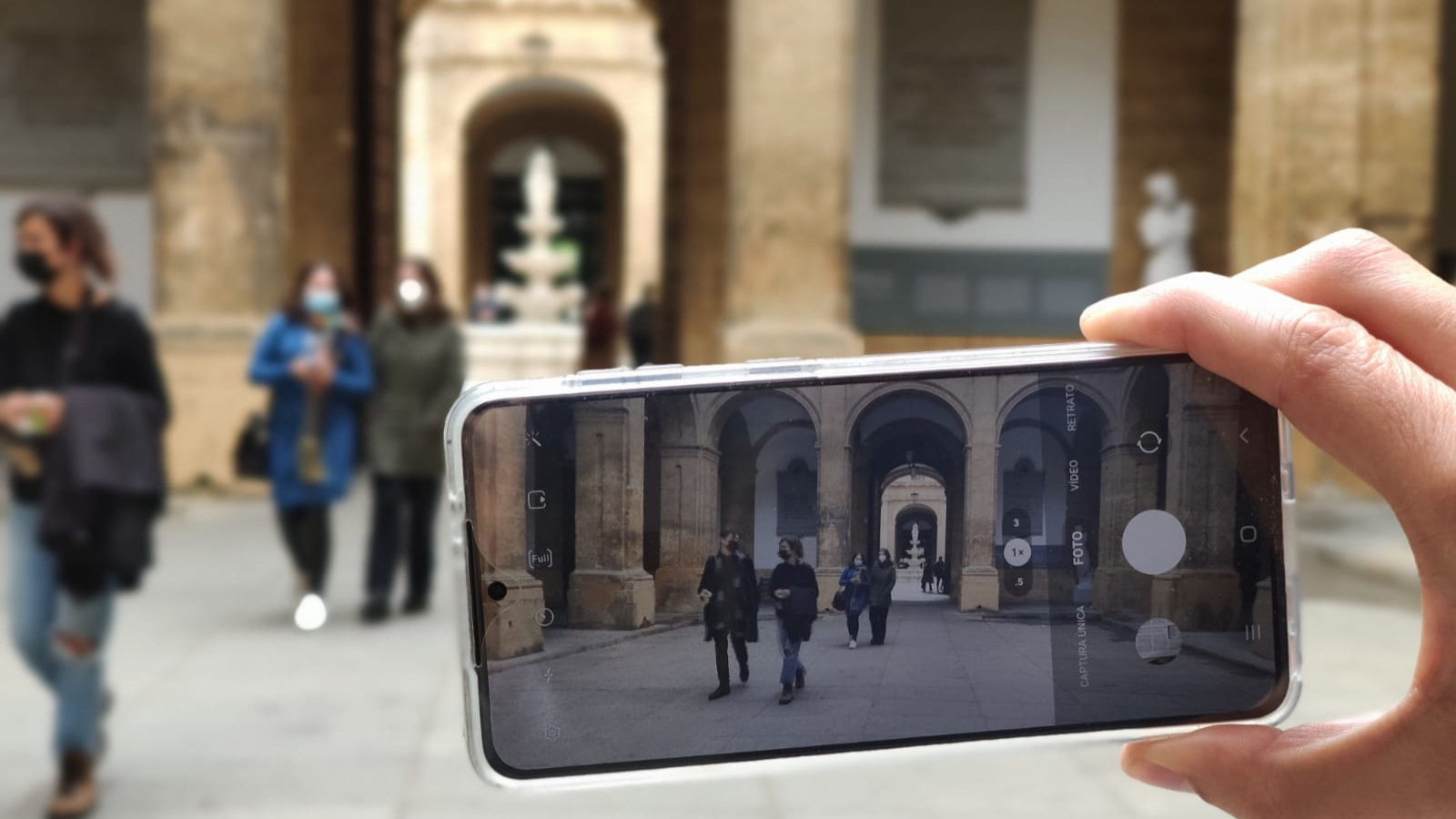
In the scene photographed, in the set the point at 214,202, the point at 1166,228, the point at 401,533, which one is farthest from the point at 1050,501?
the point at 1166,228

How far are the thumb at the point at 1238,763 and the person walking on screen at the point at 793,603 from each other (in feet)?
1.05

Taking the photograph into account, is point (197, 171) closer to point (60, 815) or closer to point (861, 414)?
point (60, 815)

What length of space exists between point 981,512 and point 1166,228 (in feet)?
45.0

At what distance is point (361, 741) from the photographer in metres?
5.57

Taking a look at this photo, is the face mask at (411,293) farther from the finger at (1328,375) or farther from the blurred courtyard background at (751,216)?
the finger at (1328,375)

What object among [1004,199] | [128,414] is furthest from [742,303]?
[128,414]

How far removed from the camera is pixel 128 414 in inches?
187

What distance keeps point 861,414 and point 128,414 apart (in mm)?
3784

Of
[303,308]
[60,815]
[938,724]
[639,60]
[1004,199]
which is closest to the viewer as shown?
[938,724]

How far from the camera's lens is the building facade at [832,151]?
1273 cm

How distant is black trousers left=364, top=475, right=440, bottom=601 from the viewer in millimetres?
7973

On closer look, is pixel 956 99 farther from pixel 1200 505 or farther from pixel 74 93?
pixel 1200 505

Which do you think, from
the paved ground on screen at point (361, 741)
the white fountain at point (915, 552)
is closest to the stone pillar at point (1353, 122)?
the paved ground on screen at point (361, 741)

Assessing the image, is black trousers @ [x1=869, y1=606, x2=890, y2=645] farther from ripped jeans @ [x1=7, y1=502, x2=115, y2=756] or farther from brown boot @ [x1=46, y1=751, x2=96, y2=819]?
brown boot @ [x1=46, y1=751, x2=96, y2=819]
